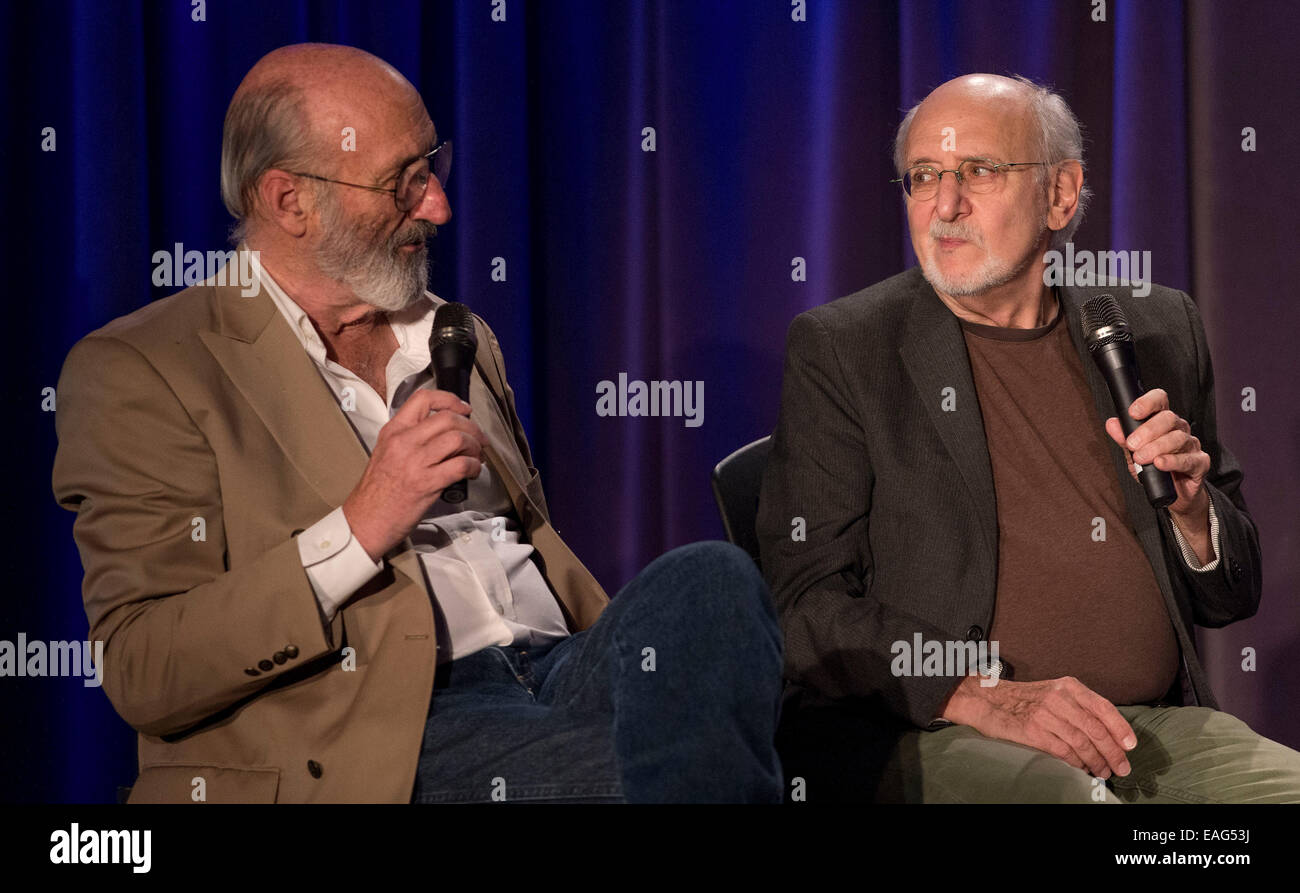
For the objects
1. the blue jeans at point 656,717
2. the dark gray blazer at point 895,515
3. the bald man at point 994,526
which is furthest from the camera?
the dark gray blazer at point 895,515

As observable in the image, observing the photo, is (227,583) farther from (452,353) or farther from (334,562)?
(452,353)

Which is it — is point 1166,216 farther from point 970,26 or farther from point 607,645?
point 607,645

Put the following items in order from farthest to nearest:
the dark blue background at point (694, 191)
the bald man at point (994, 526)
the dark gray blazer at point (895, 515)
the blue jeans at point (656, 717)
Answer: the dark blue background at point (694, 191), the dark gray blazer at point (895, 515), the bald man at point (994, 526), the blue jeans at point (656, 717)

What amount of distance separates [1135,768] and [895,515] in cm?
57

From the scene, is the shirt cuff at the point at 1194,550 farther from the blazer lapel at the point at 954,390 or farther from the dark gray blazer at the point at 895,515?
the blazer lapel at the point at 954,390

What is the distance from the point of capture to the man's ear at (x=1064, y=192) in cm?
247

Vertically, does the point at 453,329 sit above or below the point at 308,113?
below

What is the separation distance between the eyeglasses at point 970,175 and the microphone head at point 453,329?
92 cm

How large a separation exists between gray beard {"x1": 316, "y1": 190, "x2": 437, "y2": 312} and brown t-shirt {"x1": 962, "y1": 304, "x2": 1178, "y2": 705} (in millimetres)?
1062

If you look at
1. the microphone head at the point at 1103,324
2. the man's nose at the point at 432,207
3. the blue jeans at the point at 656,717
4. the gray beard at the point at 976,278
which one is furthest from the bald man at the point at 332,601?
the gray beard at the point at 976,278

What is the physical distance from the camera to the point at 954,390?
2227 mm

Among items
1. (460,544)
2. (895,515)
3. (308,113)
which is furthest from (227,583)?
(895,515)

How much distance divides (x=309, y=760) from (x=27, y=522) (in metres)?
1.40

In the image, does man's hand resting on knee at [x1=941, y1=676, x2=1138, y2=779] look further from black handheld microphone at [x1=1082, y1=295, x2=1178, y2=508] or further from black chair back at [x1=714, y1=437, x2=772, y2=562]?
black chair back at [x1=714, y1=437, x2=772, y2=562]
